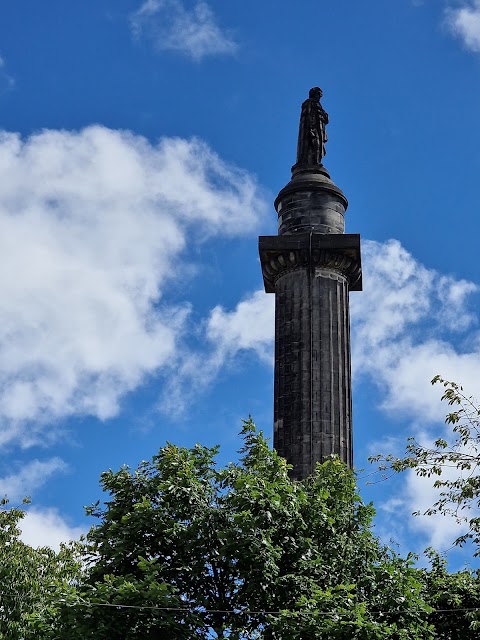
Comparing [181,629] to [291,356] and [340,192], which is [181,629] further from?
[340,192]

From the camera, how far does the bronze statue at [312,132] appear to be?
37750 mm

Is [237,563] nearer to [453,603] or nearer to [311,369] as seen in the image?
[453,603]

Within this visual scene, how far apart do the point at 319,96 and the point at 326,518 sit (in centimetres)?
2029

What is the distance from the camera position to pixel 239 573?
21.3m

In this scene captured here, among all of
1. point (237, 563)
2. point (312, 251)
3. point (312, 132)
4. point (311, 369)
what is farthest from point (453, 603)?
point (312, 132)

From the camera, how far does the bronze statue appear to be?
124 ft

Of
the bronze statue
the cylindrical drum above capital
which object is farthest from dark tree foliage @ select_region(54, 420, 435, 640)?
the bronze statue

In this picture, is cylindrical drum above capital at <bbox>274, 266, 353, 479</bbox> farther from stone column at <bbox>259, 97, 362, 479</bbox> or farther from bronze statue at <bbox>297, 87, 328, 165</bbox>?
bronze statue at <bbox>297, 87, 328, 165</bbox>

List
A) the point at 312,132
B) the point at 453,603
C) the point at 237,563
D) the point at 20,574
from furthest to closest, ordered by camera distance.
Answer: the point at 312,132 < the point at 20,574 < the point at 453,603 < the point at 237,563

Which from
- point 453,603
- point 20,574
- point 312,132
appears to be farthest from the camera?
point 312,132

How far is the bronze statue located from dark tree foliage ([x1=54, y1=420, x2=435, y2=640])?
16358 millimetres

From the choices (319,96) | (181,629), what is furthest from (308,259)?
(181,629)

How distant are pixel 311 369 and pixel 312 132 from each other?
369 inches

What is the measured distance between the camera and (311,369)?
3319 cm
